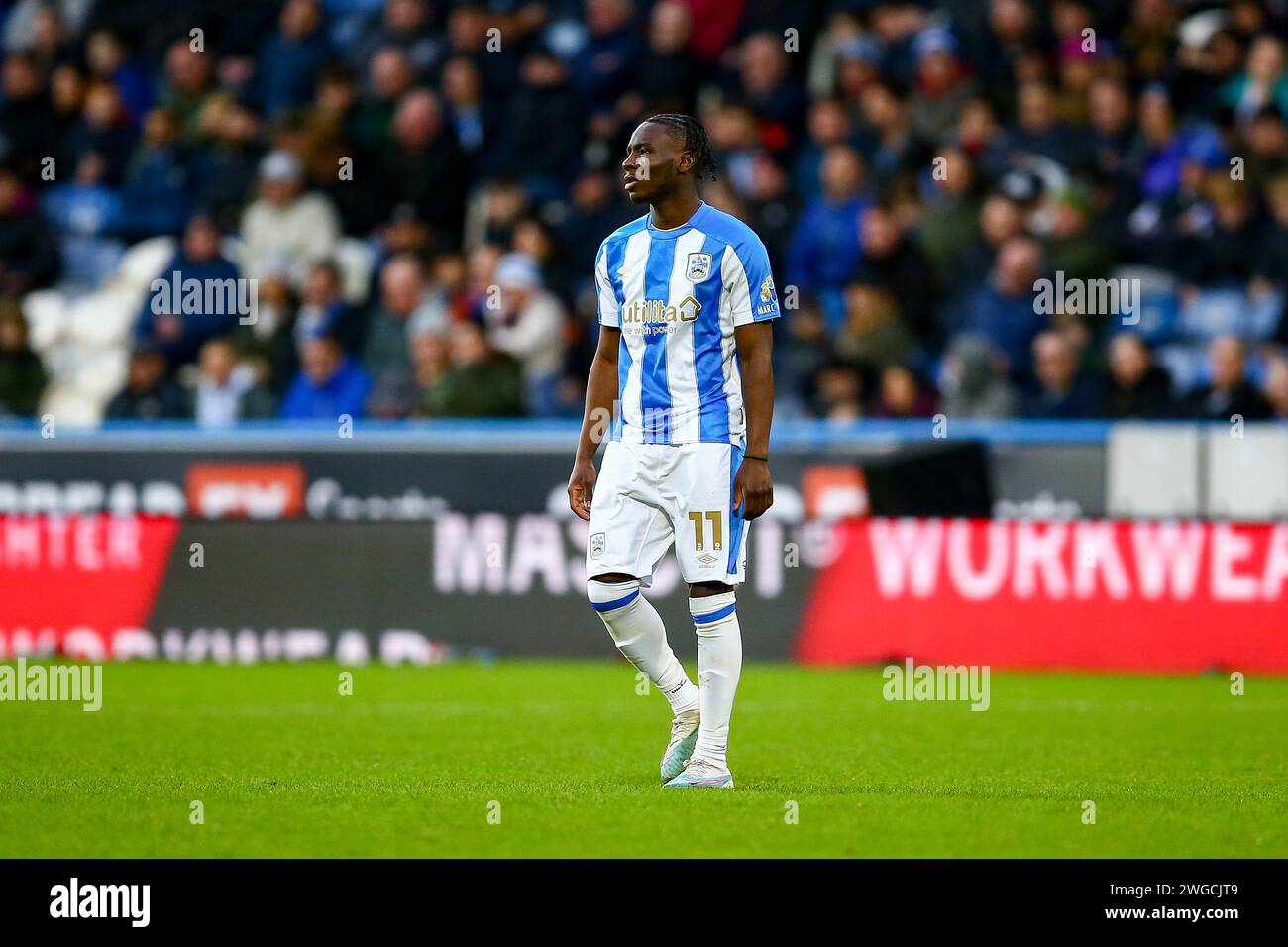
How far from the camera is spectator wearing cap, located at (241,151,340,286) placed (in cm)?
1717

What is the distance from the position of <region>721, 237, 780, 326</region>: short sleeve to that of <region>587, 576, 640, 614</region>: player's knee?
1.00 meters

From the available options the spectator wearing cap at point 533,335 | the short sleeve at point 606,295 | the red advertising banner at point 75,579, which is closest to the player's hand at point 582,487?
the short sleeve at point 606,295

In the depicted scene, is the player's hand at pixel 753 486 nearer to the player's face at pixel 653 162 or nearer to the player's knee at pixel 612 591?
the player's knee at pixel 612 591

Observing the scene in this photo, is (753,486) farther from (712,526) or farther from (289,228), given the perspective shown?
(289,228)

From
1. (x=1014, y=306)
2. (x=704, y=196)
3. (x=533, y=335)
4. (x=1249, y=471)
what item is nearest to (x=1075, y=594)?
(x=1249, y=471)

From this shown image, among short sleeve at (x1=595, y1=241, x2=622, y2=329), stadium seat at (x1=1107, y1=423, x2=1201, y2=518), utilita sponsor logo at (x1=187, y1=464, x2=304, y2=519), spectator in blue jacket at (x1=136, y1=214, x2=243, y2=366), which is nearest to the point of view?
short sleeve at (x1=595, y1=241, x2=622, y2=329)

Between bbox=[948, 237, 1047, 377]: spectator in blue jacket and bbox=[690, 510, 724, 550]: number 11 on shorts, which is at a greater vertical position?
bbox=[948, 237, 1047, 377]: spectator in blue jacket

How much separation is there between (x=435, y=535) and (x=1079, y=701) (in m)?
4.35

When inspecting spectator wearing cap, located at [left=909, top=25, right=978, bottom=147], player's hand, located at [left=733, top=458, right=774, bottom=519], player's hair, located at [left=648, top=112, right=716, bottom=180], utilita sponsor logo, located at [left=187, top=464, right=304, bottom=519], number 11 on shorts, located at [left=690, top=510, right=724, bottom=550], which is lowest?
number 11 on shorts, located at [left=690, top=510, right=724, bottom=550]

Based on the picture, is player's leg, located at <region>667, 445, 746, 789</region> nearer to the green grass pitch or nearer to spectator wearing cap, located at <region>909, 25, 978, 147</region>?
the green grass pitch

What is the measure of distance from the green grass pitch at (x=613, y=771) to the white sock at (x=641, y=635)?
0.43 metres

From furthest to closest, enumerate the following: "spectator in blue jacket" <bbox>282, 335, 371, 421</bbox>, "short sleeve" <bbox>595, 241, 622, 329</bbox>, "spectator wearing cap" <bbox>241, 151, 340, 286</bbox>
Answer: "spectator wearing cap" <bbox>241, 151, 340, 286</bbox>, "spectator in blue jacket" <bbox>282, 335, 371, 421</bbox>, "short sleeve" <bbox>595, 241, 622, 329</bbox>

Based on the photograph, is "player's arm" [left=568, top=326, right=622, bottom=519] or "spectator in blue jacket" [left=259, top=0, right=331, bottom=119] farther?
"spectator in blue jacket" [left=259, top=0, right=331, bottom=119]
